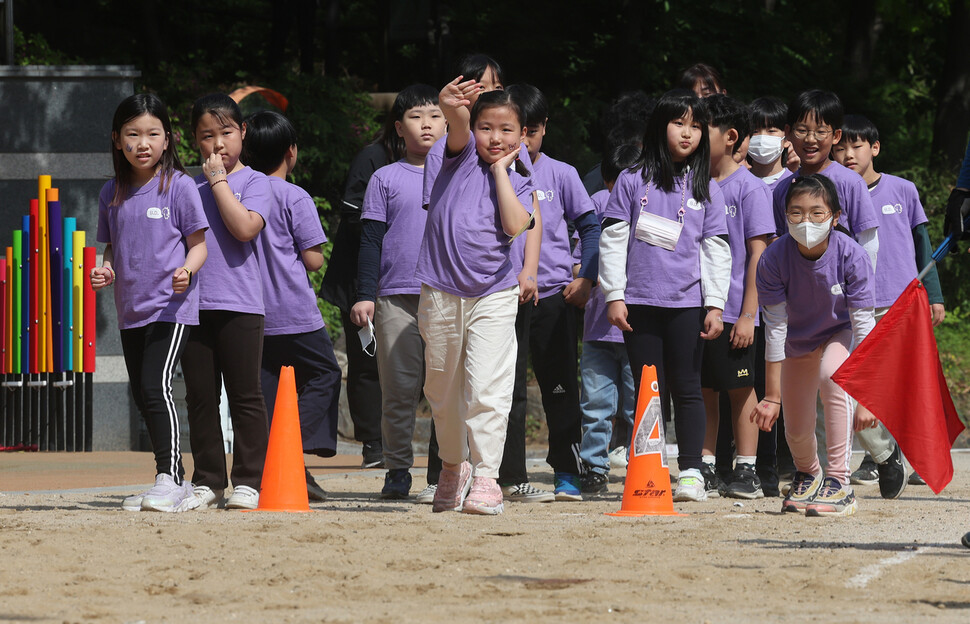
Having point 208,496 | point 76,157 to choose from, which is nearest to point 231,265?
point 208,496

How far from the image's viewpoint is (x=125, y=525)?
565 cm

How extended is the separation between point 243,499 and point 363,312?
3.91 ft

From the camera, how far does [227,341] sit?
6461mm

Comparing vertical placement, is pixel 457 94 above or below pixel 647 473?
above

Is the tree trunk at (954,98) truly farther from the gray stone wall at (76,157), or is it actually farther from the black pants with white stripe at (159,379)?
the black pants with white stripe at (159,379)

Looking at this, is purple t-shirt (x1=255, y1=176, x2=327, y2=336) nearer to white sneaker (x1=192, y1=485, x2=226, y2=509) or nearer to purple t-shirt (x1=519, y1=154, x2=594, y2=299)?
white sneaker (x1=192, y1=485, x2=226, y2=509)

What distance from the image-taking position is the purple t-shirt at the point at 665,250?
6871 mm

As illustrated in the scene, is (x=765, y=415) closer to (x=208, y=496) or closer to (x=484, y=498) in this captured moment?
(x=484, y=498)

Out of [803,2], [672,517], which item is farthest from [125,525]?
[803,2]

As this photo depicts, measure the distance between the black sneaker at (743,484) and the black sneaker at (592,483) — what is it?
0.66m

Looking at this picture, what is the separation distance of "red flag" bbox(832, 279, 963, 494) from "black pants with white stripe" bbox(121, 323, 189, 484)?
112 inches

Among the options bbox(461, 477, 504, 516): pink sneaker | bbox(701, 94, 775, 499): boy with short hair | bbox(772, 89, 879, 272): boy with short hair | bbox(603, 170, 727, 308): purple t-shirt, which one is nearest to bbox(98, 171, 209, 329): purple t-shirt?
bbox(461, 477, 504, 516): pink sneaker

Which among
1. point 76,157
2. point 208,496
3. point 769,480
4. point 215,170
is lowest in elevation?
point 769,480

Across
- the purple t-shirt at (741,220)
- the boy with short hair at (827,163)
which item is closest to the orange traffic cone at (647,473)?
the purple t-shirt at (741,220)
